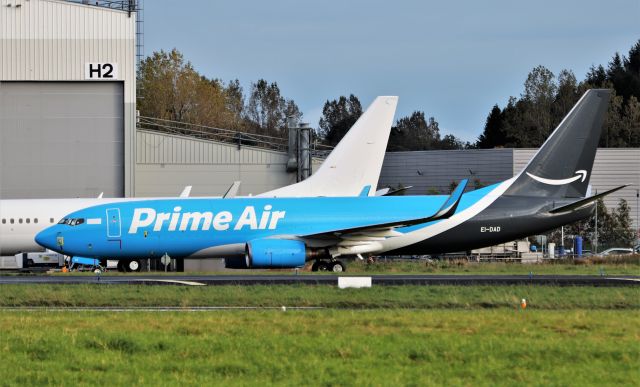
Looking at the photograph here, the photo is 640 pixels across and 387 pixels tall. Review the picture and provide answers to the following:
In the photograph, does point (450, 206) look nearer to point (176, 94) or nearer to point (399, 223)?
point (399, 223)

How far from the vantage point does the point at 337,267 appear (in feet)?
139

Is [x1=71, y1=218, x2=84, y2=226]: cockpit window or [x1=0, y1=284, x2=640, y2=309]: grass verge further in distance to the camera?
[x1=71, y1=218, x2=84, y2=226]: cockpit window

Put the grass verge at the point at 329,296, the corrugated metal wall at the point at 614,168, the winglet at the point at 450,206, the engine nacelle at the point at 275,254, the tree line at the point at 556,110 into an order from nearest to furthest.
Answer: the grass verge at the point at 329,296
the winglet at the point at 450,206
the engine nacelle at the point at 275,254
the corrugated metal wall at the point at 614,168
the tree line at the point at 556,110

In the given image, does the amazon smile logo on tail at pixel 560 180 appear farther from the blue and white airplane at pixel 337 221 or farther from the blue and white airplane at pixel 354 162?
the blue and white airplane at pixel 354 162

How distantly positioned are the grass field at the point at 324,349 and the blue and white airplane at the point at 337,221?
20697 millimetres

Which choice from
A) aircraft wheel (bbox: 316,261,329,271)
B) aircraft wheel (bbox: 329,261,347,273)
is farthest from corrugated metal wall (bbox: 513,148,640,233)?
aircraft wheel (bbox: 329,261,347,273)

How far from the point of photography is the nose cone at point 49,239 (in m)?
42.1

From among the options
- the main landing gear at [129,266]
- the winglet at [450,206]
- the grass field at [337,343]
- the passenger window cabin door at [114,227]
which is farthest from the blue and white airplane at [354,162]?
the grass field at [337,343]

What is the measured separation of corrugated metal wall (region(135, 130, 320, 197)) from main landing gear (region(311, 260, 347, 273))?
2104cm

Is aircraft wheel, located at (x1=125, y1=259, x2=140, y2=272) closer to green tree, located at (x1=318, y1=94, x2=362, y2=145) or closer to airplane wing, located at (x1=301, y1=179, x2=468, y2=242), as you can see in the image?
airplane wing, located at (x1=301, y1=179, x2=468, y2=242)

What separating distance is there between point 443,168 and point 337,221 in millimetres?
44635

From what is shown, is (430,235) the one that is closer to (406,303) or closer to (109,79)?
(406,303)

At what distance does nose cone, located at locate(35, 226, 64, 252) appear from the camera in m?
42.1

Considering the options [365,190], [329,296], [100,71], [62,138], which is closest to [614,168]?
[365,190]
